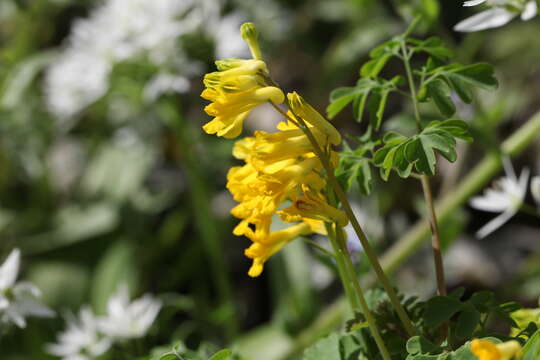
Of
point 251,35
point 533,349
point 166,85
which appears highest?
point 166,85

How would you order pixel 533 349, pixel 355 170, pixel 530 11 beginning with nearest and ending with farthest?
pixel 533 349
pixel 355 170
pixel 530 11

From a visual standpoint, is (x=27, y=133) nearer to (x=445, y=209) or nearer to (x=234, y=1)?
(x=234, y=1)

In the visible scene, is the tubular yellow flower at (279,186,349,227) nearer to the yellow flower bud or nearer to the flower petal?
the yellow flower bud

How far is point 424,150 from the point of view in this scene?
32.5 inches

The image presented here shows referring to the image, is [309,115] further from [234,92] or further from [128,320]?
[128,320]

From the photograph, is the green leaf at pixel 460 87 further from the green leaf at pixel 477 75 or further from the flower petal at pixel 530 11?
the flower petal at pixel 530 11

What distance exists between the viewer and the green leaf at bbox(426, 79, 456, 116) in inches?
37.2

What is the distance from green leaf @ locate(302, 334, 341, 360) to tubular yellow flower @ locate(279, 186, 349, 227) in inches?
6.5

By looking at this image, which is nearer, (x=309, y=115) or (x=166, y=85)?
(x=309, y=115)

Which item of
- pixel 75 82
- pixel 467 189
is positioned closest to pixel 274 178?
pixel 467 189

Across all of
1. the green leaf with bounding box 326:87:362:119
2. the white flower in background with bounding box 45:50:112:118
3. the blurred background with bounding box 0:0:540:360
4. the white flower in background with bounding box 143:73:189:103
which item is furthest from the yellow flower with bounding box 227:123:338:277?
the white flower in background with bounding box 45:50:112:118

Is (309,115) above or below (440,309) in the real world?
above

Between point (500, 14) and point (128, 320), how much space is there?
0.89 m

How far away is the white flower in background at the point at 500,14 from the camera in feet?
3.74
